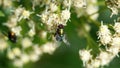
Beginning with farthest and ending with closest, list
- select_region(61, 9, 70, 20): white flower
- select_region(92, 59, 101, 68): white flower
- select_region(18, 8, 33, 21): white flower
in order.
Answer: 1. select_region(18, 8, 33, 21): white flower
2. select_region(92, 59, 101, 68): white flower
3. select_region(61, 9, 70, 20): white flower

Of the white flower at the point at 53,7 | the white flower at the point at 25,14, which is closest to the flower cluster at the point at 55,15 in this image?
the white flower at the point at 53,7

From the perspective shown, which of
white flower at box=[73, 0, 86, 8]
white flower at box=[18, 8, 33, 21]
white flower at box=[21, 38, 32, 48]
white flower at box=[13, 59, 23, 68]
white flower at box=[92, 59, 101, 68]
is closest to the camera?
white flower at box=[73, 0, 86, 8]

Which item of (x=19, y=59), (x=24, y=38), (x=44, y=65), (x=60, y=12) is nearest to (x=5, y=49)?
(x=19, y=59)

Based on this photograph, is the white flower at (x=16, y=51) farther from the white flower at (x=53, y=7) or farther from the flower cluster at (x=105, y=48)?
the white flower at (x=53, y=7)

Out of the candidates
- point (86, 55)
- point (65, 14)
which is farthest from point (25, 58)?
point (65, 14)

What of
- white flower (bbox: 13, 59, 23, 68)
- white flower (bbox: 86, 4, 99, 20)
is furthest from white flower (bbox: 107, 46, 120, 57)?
white flower (bbox: 13, 59, 23, 68)

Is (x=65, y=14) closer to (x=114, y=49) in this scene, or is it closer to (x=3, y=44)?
(x=114, y=49)

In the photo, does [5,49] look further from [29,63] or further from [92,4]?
[92,4]

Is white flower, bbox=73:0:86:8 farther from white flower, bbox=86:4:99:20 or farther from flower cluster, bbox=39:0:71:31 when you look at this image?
white flower, bbox=86:4:99:20
